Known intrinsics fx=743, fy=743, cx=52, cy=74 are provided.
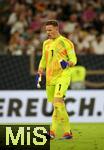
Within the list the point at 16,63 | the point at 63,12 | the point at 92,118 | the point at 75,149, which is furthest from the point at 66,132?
the point at 63,12

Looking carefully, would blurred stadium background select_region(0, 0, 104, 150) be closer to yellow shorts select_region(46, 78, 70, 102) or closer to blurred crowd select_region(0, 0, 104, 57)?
blurred crowd select_region(0, 0, 104, 57)

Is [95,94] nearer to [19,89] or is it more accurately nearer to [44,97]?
[44,97]

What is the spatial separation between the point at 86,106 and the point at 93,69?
2034 mm

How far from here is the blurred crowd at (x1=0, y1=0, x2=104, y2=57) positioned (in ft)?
70.1

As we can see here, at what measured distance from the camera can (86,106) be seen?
1869cm

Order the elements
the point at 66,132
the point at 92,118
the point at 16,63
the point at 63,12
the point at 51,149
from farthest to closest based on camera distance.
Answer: the point at 63,12, the point at 16,63, the point at 92,118, the point at 66,132, the point at 51,149
